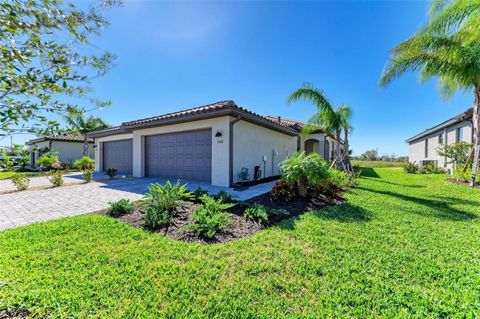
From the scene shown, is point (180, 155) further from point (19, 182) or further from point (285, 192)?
point (19, 182)

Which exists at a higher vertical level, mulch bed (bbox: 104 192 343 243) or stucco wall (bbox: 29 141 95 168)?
stucco wall (bbox: 29 141 95 168)

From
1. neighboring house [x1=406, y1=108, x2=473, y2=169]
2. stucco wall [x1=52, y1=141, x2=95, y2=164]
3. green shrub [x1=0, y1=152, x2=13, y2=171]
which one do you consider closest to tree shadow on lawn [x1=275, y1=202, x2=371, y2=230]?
green shrub [x1=0, y1=152, x2=13, y2=171]

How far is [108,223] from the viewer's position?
179 inches

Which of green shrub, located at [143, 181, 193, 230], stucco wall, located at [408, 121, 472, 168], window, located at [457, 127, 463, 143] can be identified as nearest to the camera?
green shrub, located at [143, 181, 193, 230]

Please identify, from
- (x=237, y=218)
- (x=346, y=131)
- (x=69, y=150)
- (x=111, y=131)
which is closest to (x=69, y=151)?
(x=69, y=150)

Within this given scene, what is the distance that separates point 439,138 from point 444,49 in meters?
14.8

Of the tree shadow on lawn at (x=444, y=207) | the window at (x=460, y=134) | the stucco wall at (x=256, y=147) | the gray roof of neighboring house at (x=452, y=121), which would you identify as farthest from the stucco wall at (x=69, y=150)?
the window at (x=460, y=134)

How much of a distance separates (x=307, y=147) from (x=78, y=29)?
20763 mm

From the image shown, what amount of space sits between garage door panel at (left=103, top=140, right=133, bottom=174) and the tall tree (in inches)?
544

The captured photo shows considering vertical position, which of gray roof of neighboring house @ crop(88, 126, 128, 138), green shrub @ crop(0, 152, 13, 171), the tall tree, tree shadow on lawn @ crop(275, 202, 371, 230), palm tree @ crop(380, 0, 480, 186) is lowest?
tree shadow on lawn @ crop(275, 202, 371, 230)

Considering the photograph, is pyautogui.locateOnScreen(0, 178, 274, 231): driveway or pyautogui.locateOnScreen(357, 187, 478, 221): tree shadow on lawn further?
pyautogui.locateOnScreen(357, 187, 478, 221): tree shadow on lawn

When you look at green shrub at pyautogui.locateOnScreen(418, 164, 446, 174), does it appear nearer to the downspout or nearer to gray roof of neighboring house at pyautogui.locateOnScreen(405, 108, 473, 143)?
gray roof of neighboring house at pyautogui.locateOnScreen(405, 108, 473, 143)

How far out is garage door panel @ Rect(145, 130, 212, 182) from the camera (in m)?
10.0

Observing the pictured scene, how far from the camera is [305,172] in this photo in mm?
6254
